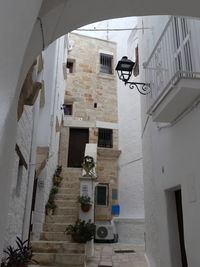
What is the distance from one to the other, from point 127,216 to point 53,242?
16.8 ft

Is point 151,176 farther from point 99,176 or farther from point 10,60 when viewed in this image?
point 99,176

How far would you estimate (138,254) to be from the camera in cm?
737

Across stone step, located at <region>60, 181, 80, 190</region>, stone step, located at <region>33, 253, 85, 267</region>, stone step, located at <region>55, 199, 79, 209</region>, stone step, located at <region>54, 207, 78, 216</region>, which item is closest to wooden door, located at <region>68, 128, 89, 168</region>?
stone step, located at <region>60, 181, 80, 190</region>

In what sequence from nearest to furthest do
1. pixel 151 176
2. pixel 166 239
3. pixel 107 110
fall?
pixel 166 239
pixel 151 176
pixel 107 110

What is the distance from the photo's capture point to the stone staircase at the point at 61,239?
5816 millimetres

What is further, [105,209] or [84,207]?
[105,209]

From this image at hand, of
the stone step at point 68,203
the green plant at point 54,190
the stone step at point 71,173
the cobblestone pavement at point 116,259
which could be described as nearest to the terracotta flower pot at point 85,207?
the stone step at point 68,203

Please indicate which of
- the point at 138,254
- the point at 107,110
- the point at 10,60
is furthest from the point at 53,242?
the point at 107,110

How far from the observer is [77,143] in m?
13.0

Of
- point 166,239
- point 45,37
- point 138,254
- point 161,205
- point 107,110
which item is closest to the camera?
point 45,37

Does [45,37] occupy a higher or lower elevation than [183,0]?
lower

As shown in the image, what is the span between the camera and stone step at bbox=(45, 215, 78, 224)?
760 cm

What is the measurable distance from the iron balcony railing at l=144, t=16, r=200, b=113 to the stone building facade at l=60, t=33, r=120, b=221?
24.5 ft

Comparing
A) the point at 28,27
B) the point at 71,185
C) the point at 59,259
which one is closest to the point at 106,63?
the point at 71,185
